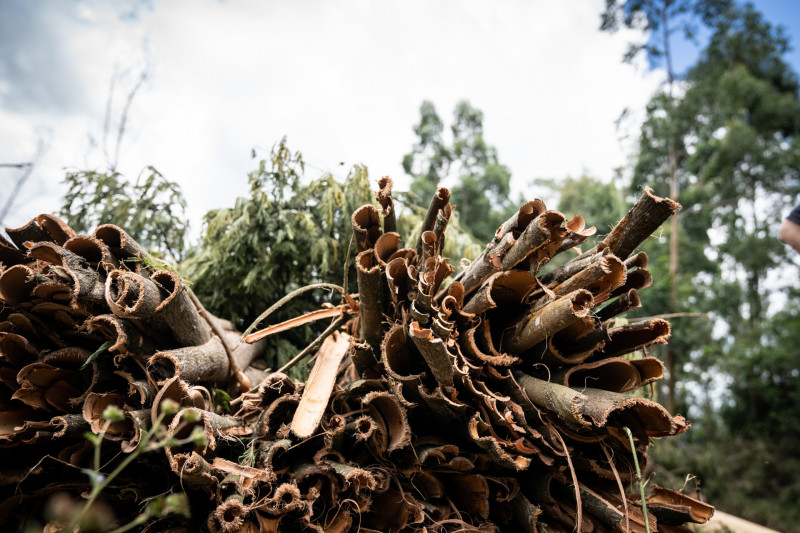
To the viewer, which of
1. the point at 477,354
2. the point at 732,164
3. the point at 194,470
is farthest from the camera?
the point at 732,164

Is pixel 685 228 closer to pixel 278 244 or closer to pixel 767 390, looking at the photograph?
pixel 767 390

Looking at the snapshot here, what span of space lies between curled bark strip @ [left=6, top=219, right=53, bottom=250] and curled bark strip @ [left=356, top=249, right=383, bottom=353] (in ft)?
3.99

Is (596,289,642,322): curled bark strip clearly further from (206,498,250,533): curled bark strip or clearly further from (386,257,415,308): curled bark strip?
(206,498,250,533): curled bark strip

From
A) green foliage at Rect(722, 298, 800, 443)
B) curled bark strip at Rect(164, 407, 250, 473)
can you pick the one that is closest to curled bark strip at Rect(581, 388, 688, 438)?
curled bark strip at Rect(164, 407, 250, 473)

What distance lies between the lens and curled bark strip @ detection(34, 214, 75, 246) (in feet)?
5.39

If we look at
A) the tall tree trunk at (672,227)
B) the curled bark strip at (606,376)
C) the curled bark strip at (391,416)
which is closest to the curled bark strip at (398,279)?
the curled bark strip at (391,416)

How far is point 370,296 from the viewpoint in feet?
5.53

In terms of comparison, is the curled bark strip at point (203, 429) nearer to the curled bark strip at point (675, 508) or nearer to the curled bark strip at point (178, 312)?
the curled bark strip at point (178, 312)

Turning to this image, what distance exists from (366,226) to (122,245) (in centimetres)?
87

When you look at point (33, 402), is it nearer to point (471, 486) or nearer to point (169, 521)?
point (169, 521)

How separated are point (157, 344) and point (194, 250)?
1962 mm

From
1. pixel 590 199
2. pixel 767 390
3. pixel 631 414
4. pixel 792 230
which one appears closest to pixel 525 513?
pixel 631 414

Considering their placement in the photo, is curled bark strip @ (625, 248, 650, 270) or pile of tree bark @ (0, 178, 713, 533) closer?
pile of tree bark @ (0, 178, 713, 533)

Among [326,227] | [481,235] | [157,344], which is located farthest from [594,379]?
[481,235]
